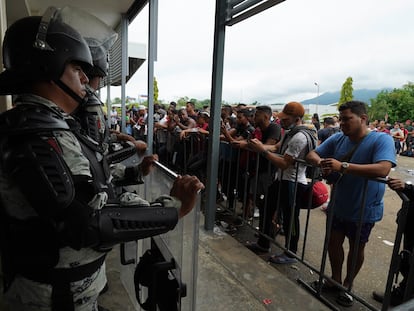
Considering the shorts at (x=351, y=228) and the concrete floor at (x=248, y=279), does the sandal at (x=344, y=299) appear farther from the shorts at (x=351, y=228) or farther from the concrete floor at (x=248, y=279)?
the shorts at (x=351, y=228)

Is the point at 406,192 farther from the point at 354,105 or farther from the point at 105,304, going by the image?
the point at 105,304

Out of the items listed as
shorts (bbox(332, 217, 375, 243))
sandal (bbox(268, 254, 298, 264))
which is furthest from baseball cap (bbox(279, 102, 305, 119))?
sandal (bbox(268, 254, 298, 264))

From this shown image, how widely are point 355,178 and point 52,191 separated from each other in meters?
2.20

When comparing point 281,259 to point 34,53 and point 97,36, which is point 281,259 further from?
point 34,53

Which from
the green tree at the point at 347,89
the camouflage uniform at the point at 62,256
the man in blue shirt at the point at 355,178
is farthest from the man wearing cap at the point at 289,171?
the green tree at the point at 347,89

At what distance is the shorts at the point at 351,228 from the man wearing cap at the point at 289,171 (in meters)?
0.38

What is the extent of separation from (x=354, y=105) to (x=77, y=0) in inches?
213

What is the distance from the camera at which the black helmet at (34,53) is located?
3.08ft

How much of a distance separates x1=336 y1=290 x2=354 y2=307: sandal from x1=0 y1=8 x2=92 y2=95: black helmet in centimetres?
259

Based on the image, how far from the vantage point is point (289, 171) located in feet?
9.59

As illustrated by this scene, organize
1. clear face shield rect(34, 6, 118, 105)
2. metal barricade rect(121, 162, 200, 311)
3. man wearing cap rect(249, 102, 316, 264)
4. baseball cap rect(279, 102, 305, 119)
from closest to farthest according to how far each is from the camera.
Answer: metal barricade rect(121, 162, 200, 311) < clear face shield rect(34, 6, 118, 105) < man wearing cap rect(249, 102, 316, 264) < baseball cap rect(279, 102, 305, 119)

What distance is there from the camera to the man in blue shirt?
7.14 feet

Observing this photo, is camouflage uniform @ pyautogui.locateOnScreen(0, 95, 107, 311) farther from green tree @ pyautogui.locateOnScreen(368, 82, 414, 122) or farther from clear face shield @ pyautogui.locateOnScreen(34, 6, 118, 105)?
green tree @ pyautogui.locateOnScreen(368, 82, 414, 122)

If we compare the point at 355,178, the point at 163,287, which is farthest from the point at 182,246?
the point at 355,178
